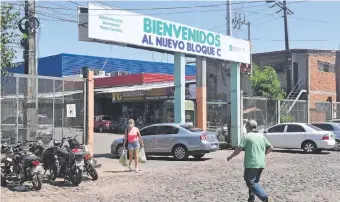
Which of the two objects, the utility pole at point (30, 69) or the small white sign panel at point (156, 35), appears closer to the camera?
the utility pole at point (30, 69)

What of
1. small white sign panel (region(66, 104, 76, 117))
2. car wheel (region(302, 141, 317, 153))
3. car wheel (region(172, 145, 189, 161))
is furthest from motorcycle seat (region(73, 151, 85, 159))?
car wheel (region(302, 141, 317, 153))

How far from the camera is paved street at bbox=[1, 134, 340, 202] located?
9.79 metres

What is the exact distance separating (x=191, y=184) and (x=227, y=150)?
448 inches

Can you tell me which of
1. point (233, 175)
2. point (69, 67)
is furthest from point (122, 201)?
point (69, 67)

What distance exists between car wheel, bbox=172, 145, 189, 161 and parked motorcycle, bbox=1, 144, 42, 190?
7.55 m

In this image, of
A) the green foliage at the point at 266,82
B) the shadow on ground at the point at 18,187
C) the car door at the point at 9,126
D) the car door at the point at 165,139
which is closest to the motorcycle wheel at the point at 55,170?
the shadow on ground at the point at 18,187

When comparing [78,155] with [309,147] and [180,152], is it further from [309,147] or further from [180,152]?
[309,147]

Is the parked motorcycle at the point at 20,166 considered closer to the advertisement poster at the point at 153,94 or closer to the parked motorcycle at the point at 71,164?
the parked motorcycle at the point at 71,164

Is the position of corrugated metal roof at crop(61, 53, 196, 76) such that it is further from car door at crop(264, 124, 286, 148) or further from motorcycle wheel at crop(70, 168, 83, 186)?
motorcycle wheel at crop(70, 168, 83, 186)

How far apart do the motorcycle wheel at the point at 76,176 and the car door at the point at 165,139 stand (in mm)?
7055

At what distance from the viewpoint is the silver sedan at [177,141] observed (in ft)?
57.8

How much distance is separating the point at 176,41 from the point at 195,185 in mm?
9720

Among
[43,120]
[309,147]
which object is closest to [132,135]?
[43,120]

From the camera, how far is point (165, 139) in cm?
1814
